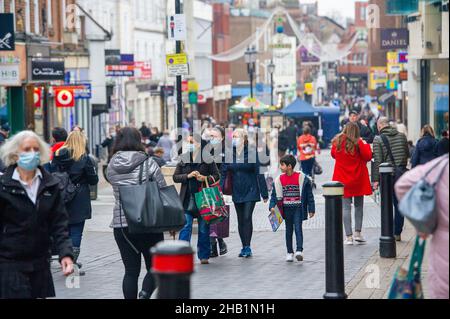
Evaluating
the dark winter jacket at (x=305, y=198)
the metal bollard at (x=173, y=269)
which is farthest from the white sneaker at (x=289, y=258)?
the metal bollard at (x=173, y=269)

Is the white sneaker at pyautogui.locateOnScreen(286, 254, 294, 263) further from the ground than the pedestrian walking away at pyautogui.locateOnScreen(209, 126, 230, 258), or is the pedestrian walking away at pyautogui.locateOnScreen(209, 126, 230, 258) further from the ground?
the pedestrian walking away at pyautogui.locateOnScreen(209, 126, 230, 258)

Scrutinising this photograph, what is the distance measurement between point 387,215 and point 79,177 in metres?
3.62

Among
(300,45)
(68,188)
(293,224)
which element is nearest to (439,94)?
(293,224)

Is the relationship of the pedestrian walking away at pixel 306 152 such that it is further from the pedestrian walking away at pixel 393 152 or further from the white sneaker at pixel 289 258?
the white sneaker at pixel 289 258

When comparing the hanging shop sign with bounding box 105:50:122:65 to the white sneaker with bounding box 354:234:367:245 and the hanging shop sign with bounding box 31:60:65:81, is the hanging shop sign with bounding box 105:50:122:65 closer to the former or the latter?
the hanging shop sign with bounding box 31:60:65:81

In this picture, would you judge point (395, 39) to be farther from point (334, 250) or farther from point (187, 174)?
point (334, 250)

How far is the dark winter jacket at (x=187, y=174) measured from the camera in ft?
48.9

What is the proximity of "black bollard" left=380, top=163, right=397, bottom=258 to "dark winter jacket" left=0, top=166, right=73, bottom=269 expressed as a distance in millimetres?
6743

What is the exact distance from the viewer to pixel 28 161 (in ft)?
27.4

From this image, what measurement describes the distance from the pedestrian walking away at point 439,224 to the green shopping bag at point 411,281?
0.27 ft

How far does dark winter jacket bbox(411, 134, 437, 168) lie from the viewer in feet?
54.3

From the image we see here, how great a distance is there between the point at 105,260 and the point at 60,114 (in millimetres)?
30499

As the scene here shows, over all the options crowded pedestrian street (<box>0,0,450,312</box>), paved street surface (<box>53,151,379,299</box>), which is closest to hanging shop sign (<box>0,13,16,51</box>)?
crowded pedestrian street (<box>0,0,450,312</box>)

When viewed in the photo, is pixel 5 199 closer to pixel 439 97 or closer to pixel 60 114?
pixel 439 97
